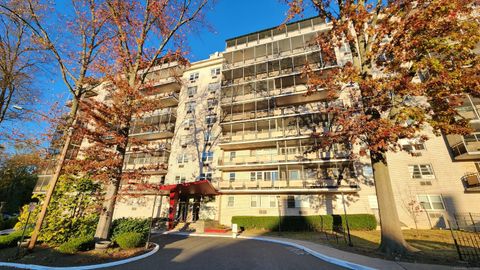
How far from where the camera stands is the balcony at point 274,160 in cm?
2216

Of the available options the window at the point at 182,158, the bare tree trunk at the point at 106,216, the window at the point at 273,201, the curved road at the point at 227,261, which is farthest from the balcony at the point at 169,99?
the curved road at the point at 227,261

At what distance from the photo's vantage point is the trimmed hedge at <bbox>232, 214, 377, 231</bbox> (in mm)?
18969

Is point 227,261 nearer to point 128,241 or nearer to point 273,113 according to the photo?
point 128,241

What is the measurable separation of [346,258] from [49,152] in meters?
16.4

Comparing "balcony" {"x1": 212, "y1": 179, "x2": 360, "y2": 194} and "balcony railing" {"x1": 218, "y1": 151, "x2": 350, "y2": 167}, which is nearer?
"balcony" {"x1": 212, "y1": 179, "x2": 360, "y2": 194}

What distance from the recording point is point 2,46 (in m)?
15.2

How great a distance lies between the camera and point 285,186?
2270 cm

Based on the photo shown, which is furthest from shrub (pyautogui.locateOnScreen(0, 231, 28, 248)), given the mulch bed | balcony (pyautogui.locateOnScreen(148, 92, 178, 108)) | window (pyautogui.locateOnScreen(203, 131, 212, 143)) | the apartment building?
balcony (pyautogui.locateOnScreen(148, 92, 178, 108))

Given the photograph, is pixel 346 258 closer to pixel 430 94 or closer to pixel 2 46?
pixel 430 94

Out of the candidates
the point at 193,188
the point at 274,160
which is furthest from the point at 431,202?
the point at 193,188

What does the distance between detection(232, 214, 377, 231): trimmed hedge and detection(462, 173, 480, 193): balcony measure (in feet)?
Answer: 27.5

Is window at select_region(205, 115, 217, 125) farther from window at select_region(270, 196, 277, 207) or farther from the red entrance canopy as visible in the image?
window at select_region(270, 196, 277, 207)

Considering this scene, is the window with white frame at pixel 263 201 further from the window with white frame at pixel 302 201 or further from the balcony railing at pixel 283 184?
the window with white frame at pixel 302 201

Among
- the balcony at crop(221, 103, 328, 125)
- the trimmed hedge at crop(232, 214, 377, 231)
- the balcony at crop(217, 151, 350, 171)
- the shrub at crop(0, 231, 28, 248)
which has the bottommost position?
the shrub at crop(0, 231, 28, 248)
